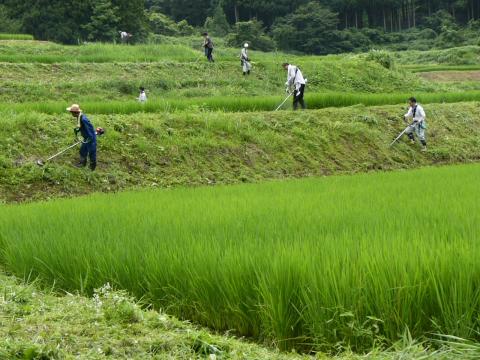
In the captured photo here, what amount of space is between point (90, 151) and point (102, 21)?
2587cm

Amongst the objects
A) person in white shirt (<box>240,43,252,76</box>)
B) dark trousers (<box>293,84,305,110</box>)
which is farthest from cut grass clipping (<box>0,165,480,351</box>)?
person in white shirt (<box>240,43,252,76</box>)

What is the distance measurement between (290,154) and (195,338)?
1022cm

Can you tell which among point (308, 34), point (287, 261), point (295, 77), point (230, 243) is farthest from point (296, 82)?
point (308, 34)

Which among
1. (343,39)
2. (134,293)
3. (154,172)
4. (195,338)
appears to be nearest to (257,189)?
(154,172)

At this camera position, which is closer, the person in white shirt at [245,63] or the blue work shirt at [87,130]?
the blue work shirt at [87,130]

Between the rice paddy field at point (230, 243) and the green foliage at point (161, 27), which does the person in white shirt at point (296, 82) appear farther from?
the green foliage at point (161, 27)

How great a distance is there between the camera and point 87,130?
34.2 ft

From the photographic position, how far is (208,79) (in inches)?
814

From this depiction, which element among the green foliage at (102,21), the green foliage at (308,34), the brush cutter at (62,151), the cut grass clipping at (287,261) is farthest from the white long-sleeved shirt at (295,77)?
the green foliage at (308,34)

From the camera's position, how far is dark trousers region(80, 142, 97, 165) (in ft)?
34.8

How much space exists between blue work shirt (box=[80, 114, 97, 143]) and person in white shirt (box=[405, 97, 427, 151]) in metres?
7.48

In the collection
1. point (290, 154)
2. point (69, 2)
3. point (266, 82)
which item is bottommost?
point (290, 154)

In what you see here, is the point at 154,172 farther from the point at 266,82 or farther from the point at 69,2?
the point at 69,2

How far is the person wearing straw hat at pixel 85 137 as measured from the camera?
10.3m
